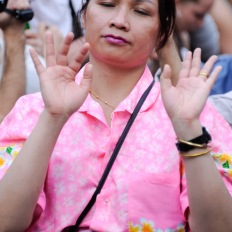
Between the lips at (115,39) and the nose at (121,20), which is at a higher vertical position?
the nose at (121,20)

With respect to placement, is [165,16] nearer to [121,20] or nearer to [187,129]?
[121,20]

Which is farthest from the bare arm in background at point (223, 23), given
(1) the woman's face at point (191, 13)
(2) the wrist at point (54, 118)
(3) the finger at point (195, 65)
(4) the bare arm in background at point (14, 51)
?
(2) the wrist at point (54, 118)

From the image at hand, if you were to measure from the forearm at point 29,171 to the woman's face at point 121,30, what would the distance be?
40 centimetres

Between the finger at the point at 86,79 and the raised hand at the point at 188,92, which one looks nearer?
the raised hand at the point at 188,92

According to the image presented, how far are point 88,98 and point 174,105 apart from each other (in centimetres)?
48

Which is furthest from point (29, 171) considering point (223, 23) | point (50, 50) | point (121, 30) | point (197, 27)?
point (223, 23)

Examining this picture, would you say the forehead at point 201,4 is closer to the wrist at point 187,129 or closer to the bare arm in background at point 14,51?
the bare arm in background at point 14,51

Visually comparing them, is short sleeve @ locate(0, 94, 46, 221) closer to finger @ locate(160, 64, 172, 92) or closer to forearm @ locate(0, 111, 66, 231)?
forearm @ locate(0, 111, 66, 231)

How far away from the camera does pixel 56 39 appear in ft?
14.1

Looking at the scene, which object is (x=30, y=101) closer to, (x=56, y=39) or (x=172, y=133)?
(x=172, y=133)

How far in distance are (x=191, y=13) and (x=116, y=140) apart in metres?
2.01

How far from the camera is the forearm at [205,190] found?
8.23 ft

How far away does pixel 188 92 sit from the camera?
257 cm

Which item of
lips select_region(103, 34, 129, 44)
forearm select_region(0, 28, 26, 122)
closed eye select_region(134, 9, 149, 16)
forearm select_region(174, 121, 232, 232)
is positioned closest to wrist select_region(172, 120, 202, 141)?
forearm select_region(174, 121, 232, 232)
